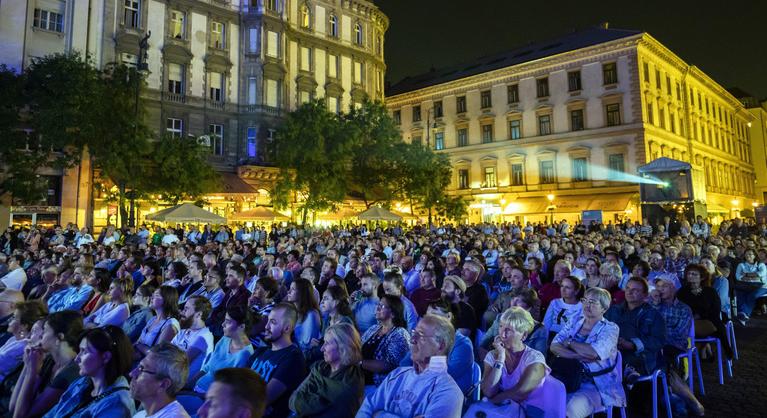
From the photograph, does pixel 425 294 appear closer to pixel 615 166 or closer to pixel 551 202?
pixel 551 202

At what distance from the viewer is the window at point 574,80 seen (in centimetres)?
3944

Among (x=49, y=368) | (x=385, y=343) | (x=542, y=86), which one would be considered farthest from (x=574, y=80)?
(x=49, y=368)

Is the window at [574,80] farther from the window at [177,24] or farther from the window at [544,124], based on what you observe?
the window at [177,24]

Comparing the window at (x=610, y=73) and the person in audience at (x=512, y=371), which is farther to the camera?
the window at (x=610, y=73)

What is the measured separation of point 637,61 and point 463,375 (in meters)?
39.8

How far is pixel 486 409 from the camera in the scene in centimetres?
360

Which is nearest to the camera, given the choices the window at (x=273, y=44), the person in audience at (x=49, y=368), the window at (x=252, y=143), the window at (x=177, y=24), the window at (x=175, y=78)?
the person in audience at (x=49, y=368)

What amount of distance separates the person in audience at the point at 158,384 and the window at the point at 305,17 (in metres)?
36.2

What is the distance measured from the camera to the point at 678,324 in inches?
220

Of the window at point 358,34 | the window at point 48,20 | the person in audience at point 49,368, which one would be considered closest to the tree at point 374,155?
the window at point 358,34

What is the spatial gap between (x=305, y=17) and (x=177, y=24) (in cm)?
979

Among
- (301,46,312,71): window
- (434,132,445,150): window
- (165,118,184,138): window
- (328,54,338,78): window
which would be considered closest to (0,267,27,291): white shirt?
(165,118,184,138): window

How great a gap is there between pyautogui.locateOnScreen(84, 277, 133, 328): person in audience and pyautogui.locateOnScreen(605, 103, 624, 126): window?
130 ft

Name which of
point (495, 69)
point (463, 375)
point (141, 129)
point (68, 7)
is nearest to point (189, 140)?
point (141, 129)
